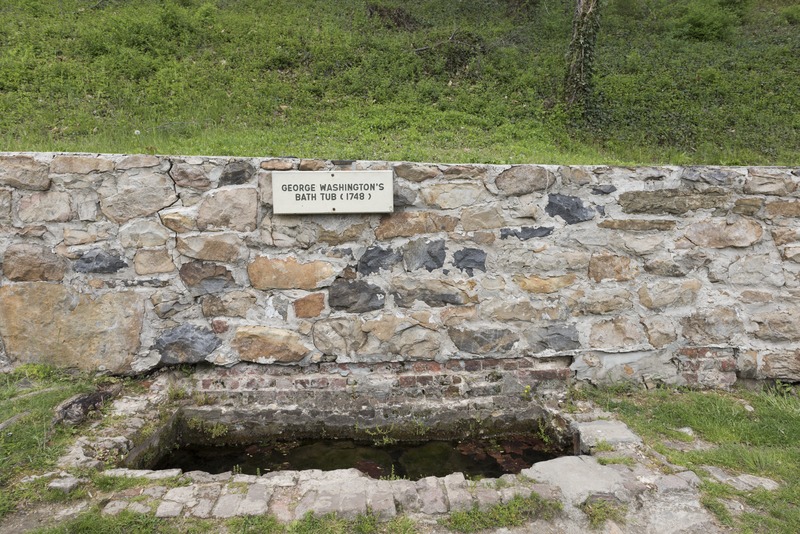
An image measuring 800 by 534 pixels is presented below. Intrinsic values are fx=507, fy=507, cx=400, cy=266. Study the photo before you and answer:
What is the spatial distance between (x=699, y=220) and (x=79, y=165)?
14.9 ft

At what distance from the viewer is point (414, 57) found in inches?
319

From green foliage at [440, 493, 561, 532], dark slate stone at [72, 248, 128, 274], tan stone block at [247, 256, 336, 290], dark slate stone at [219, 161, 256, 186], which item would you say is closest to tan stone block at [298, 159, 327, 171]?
dark slate stone at [219, 161, 256, 186]

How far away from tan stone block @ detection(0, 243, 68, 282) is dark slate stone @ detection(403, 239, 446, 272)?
2.46 meters

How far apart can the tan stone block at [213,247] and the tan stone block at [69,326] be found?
0.53 meters

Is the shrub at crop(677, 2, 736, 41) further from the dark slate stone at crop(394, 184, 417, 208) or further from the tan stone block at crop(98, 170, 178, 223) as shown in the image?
the tan stone block at crop(98, 170, 178, 223)

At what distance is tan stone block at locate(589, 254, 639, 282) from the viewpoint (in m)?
3.86

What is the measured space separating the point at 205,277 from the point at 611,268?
120 inches

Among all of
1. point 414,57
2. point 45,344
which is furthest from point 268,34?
point 45,344

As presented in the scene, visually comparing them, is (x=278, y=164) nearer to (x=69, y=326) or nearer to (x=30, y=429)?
(x=69, y=326)

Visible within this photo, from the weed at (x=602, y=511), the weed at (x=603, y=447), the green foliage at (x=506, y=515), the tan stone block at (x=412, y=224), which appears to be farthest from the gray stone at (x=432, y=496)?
the tan stone block at (x=412, y=224)

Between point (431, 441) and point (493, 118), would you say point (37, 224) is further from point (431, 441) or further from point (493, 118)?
point (493, 118)

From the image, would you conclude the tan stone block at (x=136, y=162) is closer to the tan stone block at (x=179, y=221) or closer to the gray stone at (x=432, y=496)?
the tan stone block at (x=179, y=221)

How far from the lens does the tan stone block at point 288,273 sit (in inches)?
146

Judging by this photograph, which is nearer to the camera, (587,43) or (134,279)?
(134,279)
